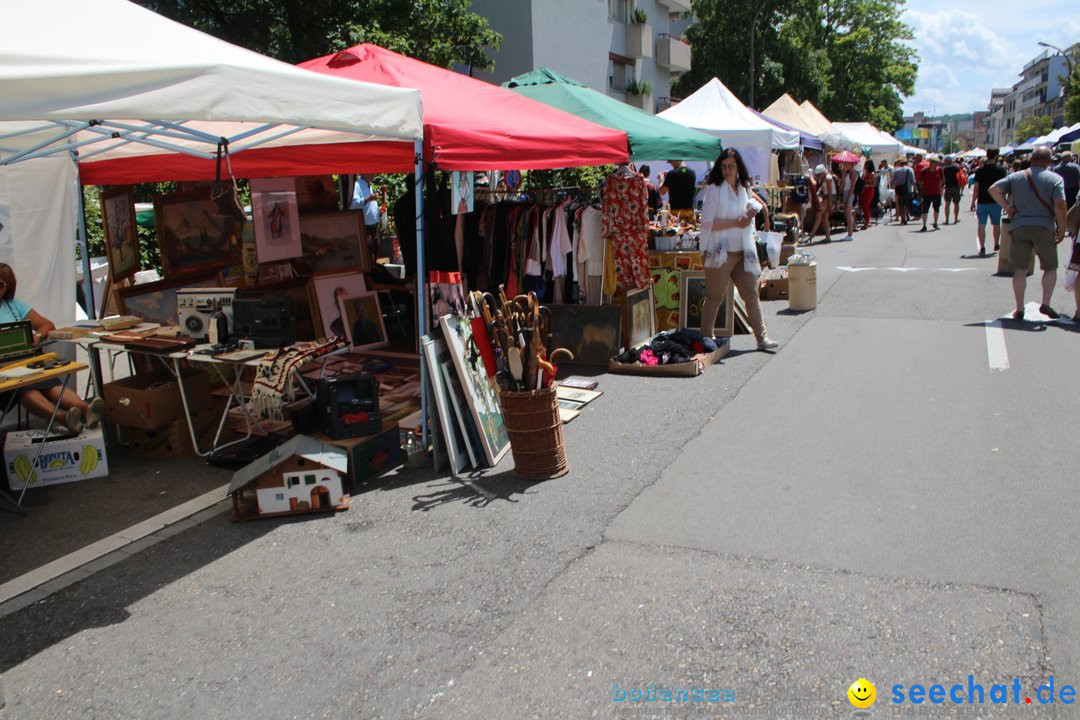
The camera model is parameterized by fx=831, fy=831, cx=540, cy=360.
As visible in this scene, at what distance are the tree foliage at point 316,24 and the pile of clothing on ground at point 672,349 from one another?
425 inches

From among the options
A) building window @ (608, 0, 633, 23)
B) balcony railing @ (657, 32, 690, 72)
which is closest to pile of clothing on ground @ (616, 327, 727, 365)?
building window @ (608, 0, 633, 23)

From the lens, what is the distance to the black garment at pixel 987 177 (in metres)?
14.3

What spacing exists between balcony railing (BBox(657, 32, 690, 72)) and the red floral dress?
30.4 meters

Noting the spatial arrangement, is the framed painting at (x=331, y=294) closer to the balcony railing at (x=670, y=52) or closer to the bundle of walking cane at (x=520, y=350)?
the bundle of walking cane at (x=520, y=350)

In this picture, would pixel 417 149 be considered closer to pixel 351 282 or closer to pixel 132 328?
pixel 132 328

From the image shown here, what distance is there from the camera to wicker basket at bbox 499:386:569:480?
5.09m

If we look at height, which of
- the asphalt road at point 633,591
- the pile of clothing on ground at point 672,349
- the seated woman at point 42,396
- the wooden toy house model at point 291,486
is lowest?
the asphalt road at point 633,591

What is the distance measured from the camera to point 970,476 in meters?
5.00

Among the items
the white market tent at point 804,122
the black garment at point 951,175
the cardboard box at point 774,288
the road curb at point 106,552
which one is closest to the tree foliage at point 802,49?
the white market tent at point 804,122

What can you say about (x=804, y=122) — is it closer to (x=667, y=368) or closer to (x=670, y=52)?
(x=670, y=52)

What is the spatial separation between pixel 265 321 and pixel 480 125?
2.05 meters

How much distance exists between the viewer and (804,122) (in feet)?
73.6

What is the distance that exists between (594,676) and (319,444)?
2483mm

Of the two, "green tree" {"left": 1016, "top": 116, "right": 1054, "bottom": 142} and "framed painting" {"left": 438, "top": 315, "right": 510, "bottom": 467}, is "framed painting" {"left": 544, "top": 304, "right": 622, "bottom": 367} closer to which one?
"framed painting" {"left": 438, "top": 315, "right": 510, "bottom": 467}
